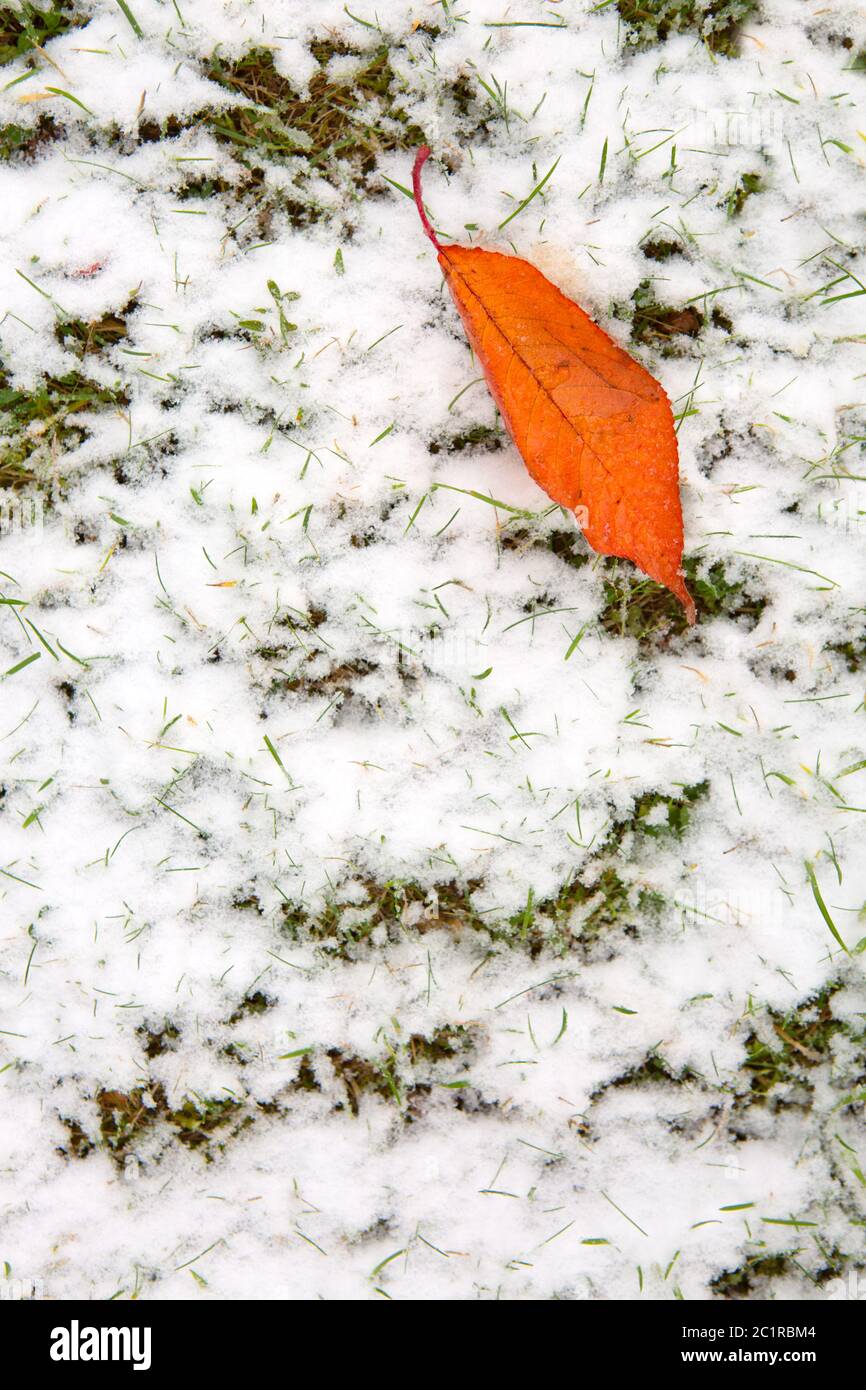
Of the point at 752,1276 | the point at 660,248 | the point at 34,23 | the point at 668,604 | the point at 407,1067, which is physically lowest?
the point at 752,1276

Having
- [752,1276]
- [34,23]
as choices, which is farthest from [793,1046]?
[34,23]

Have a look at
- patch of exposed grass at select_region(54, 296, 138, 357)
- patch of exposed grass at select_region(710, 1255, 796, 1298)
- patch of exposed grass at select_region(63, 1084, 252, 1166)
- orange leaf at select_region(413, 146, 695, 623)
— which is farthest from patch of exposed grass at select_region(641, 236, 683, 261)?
patch of exposed grass at select_region(710, 1255, 796, 1298)

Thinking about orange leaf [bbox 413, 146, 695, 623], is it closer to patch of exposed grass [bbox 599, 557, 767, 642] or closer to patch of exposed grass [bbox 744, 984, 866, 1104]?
patch of exposed grass [bbox 599, 557, 767, 642]

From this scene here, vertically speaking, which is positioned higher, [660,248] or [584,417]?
[660,248]

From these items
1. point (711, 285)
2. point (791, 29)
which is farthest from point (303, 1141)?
point (791, 29)

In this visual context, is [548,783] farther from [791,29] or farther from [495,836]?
[791,29]

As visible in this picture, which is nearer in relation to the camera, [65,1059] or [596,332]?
[596,332]

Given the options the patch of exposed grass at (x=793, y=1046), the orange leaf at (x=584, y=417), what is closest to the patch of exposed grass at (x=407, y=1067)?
the patch of exposed grass at (x=793, y=1046)

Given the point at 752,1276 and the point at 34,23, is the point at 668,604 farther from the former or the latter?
the point at 34,23
